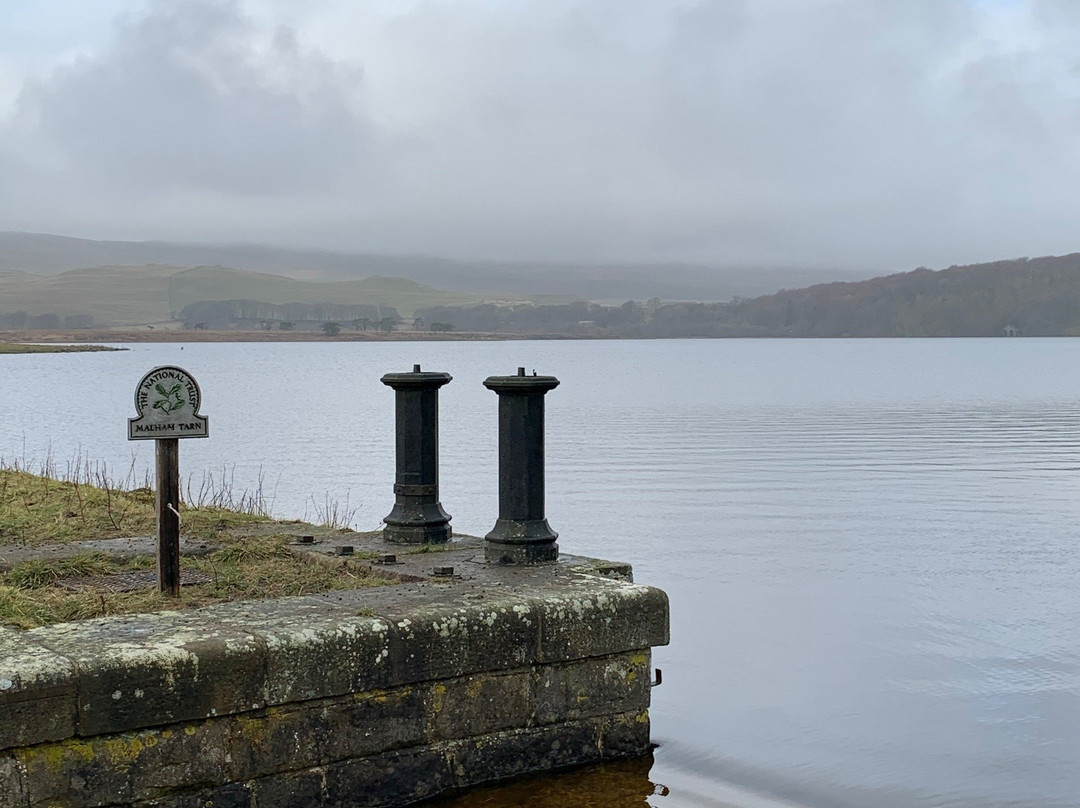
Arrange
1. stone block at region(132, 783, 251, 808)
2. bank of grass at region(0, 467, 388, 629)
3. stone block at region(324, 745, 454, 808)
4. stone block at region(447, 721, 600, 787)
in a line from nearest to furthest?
stone block at region(132, 783, 251, 808) < stone block at region(324, 745, 454, 808) < stone block at region(447, 721, 600, 787) < bank of grass at region(0, 467, 388, 629)

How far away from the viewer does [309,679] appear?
5504 millimetres

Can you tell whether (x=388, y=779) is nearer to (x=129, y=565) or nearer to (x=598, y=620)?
(x=598, y=620)

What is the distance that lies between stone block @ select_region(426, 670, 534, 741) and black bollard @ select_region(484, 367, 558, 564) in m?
1.33

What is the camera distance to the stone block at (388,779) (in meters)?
5.68

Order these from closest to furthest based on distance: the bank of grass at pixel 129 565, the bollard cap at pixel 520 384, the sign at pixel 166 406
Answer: the bank of grass at pixel 129 565
the sign at pixel 166 406
the bollard cap at pixel 520 384

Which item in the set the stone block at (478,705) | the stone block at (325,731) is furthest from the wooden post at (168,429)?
the stone block at (478,705)

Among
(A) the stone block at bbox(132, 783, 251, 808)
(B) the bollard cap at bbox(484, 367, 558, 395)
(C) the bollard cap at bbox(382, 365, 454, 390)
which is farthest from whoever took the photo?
(C) the bollard cap at bbox(382, 365, 454, 390)

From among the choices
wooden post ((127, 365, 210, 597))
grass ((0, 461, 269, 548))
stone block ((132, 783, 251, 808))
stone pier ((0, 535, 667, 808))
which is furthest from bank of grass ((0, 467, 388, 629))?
stone block ((132, 783, 251, 808))

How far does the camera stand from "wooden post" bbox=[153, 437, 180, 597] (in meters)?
6.55

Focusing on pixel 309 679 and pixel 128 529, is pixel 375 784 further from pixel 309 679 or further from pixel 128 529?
pixel 128 529

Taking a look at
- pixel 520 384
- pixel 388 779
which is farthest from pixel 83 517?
pixel 388 779

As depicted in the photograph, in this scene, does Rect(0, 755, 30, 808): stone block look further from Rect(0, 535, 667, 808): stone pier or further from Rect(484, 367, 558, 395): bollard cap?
Rect(484, 367, 558, 395): bollard cap

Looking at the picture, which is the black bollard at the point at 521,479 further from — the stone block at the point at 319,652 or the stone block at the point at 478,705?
the stone block at the point at 319,652

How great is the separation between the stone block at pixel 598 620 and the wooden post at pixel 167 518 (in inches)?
75.8
